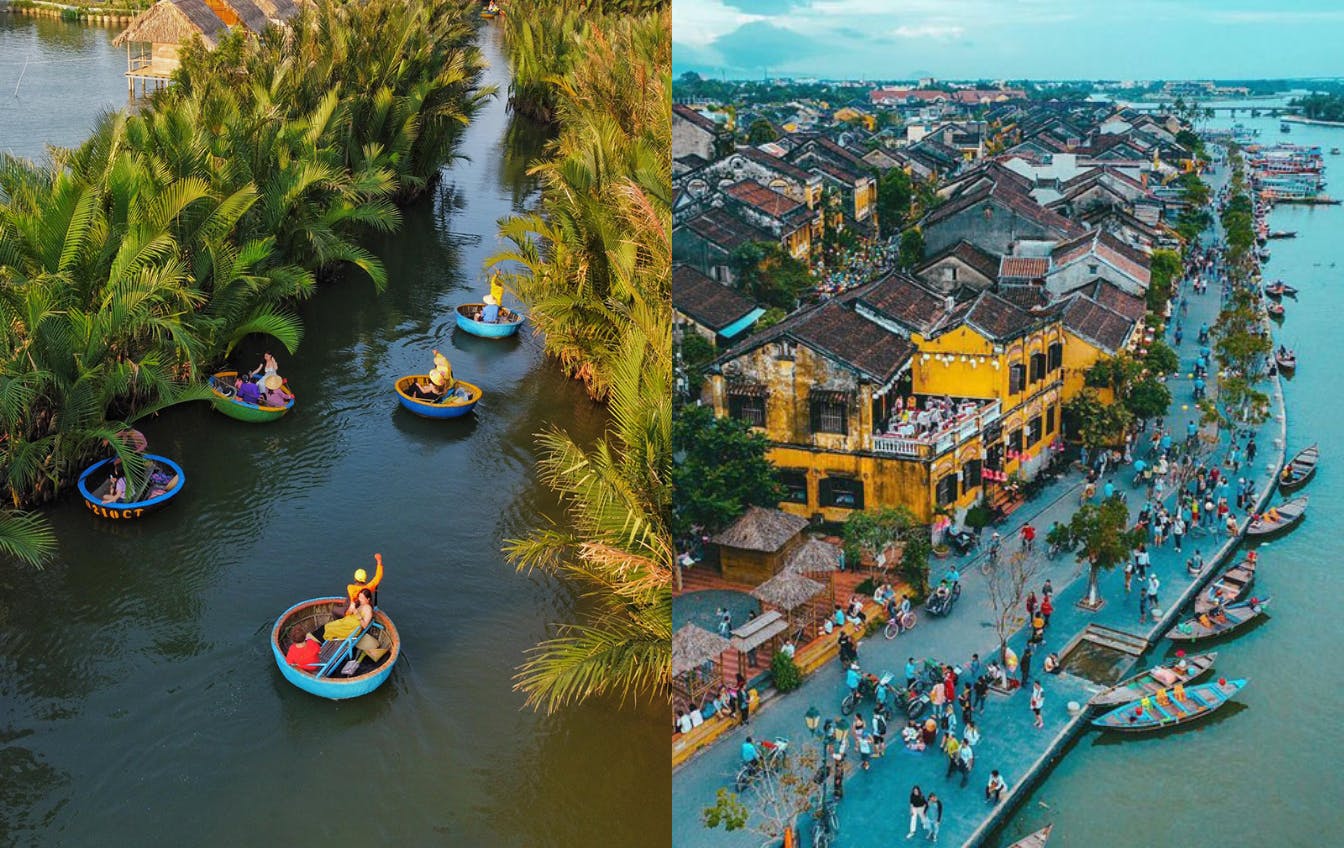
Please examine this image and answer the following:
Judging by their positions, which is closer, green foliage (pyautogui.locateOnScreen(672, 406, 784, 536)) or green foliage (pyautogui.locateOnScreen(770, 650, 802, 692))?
green foliage (pyautogui.locateOnScreen(672, 406, 784, 536))

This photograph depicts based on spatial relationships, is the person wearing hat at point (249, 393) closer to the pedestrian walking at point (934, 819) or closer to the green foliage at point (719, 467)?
the green foliage at point (719, 467)

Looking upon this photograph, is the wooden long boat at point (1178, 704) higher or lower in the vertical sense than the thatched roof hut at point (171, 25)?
lower

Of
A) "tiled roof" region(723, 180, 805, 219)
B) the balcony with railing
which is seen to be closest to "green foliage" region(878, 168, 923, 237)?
"tiled roof" region(723, 180, 805, 219)

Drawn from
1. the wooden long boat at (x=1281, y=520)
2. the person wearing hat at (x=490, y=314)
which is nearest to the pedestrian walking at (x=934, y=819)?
the wooden long boat at (x=1281, y=520)

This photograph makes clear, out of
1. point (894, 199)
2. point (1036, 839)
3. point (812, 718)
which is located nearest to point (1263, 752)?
point (1036, 839)

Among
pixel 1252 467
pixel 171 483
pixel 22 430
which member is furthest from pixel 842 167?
pixel 22 430

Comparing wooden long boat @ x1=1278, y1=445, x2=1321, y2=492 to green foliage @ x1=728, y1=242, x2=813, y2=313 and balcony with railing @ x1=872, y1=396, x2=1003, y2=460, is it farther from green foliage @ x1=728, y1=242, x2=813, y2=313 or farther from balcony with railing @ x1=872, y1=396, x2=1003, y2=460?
green foliage @ x1=728, y1=242, x2=813, y2=313

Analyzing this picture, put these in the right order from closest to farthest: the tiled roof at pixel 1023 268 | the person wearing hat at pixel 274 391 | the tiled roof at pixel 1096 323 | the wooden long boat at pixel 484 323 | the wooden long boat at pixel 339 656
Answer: the tiled roof at pixel 1096 323, the tiled roof at pixel 1023 268, the wooden long boat at pixel 339 656, the person wearing hat at pixel 274 391, the wooden long boat at pixel 484 323
